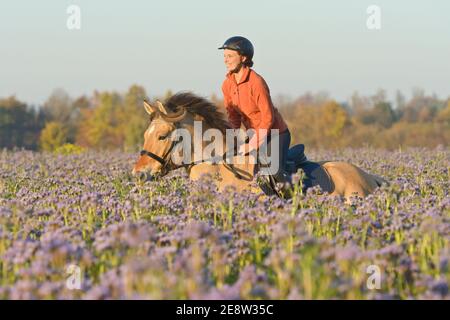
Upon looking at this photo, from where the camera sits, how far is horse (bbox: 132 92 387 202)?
29.0 ft

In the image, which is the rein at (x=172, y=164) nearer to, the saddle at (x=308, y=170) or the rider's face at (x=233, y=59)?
the saddle at (x=308, y=170)

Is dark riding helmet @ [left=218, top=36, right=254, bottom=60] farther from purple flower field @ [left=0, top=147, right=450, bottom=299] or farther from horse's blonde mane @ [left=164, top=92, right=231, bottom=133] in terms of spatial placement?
purple flower field @ [left=0, top=147, right=450, bottom=299]

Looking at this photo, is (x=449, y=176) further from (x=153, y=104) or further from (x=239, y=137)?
(x=153, y=104)

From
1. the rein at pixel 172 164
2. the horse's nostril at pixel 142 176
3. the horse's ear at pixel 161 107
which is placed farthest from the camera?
the horse's ear at pixel 161 107

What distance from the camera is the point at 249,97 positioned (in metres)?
8.92

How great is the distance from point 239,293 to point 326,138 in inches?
1833

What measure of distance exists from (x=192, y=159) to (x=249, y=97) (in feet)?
3.12

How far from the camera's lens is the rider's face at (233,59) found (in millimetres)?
8836

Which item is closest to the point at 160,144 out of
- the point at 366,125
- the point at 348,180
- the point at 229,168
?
the point at 229,168

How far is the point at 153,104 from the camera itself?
9.27m

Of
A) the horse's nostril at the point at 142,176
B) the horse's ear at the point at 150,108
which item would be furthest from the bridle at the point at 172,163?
the horse's ear at the point at 150,108

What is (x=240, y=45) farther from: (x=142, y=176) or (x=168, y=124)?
(x=142, y=176)

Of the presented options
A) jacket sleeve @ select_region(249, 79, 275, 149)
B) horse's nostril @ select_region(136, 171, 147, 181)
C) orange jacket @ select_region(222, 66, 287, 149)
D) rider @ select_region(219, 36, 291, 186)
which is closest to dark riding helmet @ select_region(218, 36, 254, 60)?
rider @ select_region(219, 36, 291, 186)

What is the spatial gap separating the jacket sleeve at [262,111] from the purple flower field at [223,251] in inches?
61.1
